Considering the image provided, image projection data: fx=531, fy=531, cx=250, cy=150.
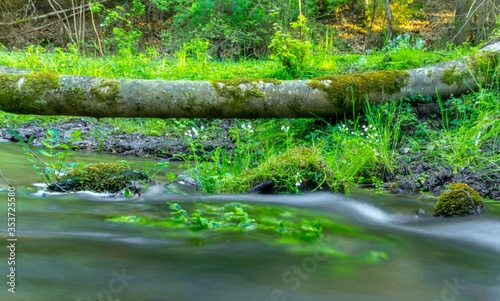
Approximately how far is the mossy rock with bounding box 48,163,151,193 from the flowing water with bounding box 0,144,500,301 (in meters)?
0.19

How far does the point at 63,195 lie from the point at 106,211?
0.66 meters

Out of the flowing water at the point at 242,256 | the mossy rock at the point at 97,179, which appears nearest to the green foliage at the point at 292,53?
the mossy rock at the point at 97,179

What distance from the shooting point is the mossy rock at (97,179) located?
466 centimetres

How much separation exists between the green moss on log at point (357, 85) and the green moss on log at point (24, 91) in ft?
10.5

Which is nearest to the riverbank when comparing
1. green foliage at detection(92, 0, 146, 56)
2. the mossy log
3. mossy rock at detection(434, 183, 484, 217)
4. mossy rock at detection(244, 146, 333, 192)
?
mossy rock at detection(244, 146, 333, 192)

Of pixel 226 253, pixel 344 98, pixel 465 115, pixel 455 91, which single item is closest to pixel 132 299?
pixel 226 253

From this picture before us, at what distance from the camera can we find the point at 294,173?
502 centimetres

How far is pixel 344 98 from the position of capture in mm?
7004

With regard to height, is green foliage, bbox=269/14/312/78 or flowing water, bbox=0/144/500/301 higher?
green foliage, bbox=269/14/312/78

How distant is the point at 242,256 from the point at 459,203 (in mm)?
2211

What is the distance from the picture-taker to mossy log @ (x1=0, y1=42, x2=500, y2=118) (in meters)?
5.90

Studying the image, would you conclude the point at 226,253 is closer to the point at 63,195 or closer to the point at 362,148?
the point at 63,195

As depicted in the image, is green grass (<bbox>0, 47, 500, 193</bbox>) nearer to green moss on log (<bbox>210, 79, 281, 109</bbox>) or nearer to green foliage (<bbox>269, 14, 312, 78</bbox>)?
green foliage (<bbox>269, 14, 312, 78</bbox>)

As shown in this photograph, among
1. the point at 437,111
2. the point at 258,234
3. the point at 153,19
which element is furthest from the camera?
the point at 153,19
